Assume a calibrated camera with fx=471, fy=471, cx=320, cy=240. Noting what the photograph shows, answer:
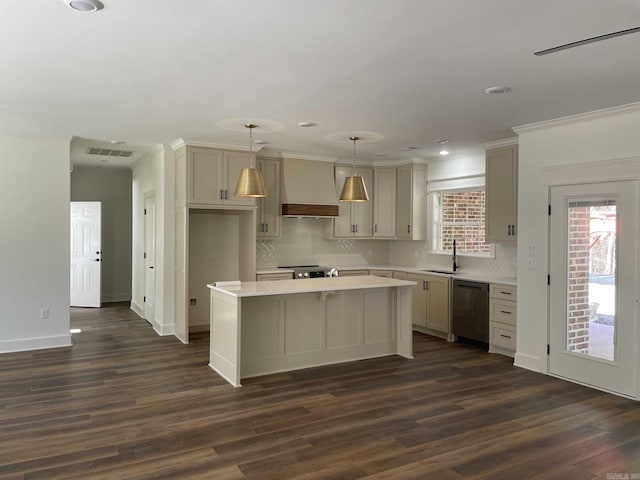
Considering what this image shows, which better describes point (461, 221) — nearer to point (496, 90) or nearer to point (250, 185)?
point (496, 90)

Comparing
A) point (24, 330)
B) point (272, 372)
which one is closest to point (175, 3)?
point (272, 372)

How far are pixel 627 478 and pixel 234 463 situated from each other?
7.83 ft

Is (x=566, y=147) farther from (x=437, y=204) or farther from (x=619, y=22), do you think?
(x=437, y=204)

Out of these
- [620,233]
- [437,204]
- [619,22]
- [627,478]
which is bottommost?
[627,478]

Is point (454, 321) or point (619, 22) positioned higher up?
point (619, 22)

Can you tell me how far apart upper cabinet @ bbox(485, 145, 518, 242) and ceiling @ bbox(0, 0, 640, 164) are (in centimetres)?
61

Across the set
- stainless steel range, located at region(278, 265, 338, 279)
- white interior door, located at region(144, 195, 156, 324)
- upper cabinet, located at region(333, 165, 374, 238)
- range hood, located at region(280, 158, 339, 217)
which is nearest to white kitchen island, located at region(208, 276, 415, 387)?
stainless steel range, located at region(278, 265, 338, 279)

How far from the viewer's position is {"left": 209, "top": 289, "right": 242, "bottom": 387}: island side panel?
446cm

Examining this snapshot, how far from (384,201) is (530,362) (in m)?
3.57

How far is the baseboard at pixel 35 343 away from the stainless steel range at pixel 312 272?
3.09 m

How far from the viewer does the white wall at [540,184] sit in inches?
175

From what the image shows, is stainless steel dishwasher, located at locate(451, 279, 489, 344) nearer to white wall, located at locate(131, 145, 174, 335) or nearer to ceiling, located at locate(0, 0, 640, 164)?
ceiling, located at locate(0, 0, 640, 164)

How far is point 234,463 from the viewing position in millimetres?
2969

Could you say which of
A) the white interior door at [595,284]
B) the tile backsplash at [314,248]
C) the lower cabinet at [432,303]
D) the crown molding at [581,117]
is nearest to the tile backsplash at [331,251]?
the tile backsplash at [314,248]
